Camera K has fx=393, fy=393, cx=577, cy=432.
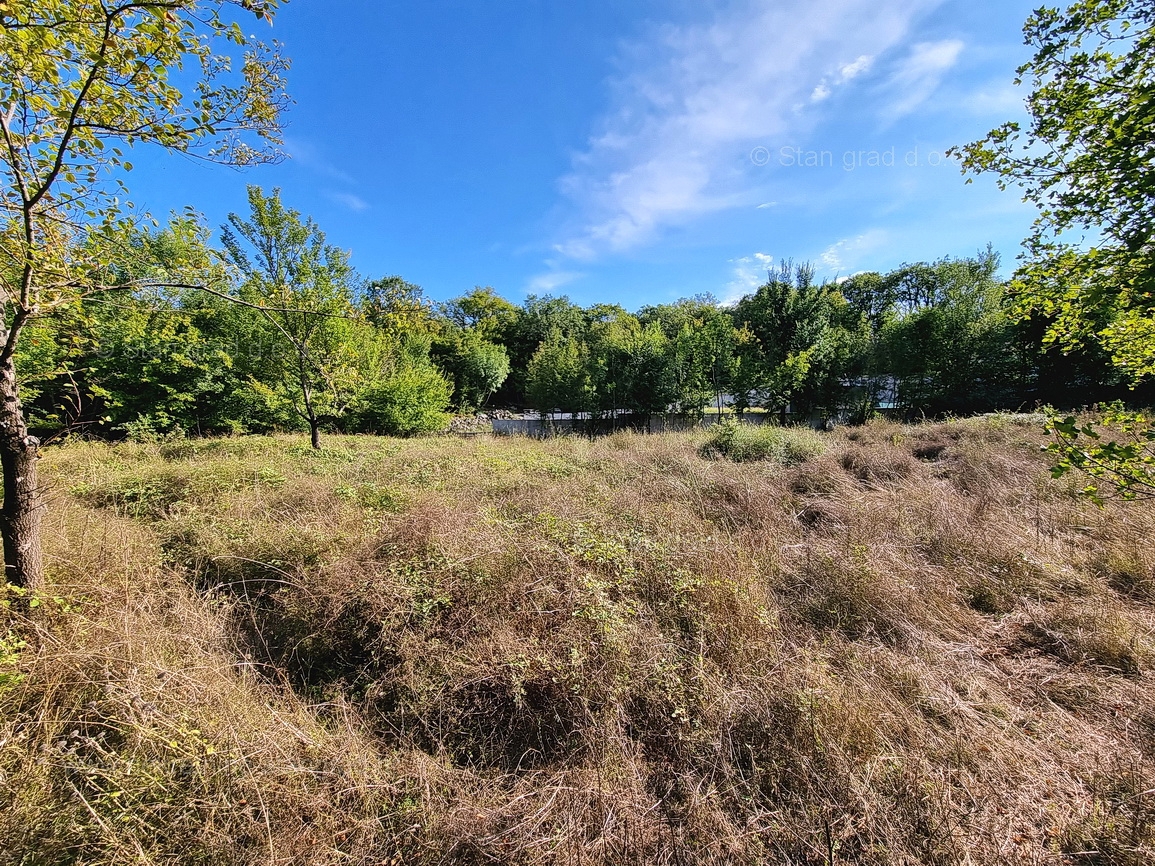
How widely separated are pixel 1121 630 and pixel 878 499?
2.67 m

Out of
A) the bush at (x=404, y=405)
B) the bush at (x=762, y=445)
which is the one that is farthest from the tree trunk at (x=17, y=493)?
the bush at (x=404, y=405)

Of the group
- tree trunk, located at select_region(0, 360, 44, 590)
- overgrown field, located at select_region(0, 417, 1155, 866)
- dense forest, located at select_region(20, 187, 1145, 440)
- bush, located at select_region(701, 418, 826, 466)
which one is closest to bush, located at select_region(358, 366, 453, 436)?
dense forest, located at select_region(20, 187, 1145, 440)

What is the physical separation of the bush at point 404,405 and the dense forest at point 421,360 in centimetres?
6

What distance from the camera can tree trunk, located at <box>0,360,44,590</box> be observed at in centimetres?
231

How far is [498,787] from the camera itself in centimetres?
219

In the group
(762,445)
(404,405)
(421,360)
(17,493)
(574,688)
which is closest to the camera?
(17,493)

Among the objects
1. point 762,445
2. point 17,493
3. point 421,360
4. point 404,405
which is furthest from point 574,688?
point 421,360

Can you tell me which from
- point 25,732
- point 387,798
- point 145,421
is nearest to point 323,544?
point 25,732

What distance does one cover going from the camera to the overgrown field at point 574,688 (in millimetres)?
1850

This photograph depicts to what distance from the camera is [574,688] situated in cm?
256

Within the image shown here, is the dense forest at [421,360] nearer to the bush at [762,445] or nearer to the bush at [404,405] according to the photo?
the bush at [404,405]

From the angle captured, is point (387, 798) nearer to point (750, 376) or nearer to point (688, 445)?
point (688, 445)

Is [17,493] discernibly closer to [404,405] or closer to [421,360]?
[404,405]

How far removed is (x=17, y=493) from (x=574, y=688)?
3.68 m
